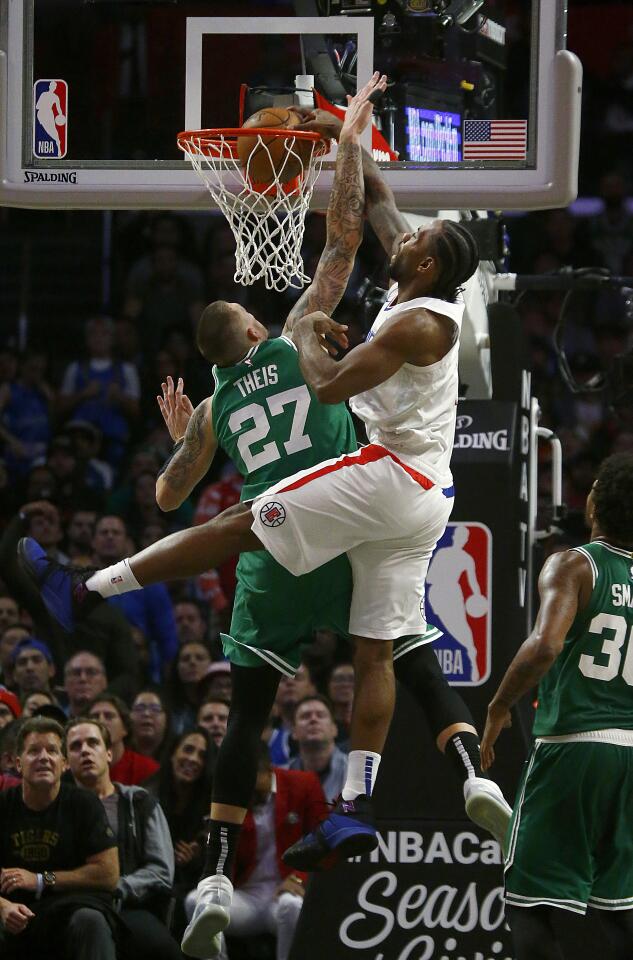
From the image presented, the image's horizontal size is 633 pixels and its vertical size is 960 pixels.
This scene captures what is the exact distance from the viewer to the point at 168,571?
573 centimetres

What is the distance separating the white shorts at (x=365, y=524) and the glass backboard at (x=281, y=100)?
1351 mm

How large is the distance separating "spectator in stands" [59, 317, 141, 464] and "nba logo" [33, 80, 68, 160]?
620 cm

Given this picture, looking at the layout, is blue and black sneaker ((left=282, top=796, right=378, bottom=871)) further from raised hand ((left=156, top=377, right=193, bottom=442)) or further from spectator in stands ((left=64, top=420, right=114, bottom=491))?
spectator in stands ((left=64, top=420, right=114, bottom=491))

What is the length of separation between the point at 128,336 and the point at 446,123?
6.75 m

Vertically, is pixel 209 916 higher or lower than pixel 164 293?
lower

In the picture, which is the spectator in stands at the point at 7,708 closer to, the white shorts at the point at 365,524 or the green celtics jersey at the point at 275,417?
the green celtics jersey at the point at 275,417

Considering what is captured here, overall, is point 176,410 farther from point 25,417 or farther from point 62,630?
point 25,417

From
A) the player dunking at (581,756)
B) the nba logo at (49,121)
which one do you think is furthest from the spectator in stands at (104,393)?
the player dunking at (581,756)

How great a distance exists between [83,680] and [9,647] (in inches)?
33.0

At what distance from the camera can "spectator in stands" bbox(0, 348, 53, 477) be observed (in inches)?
503

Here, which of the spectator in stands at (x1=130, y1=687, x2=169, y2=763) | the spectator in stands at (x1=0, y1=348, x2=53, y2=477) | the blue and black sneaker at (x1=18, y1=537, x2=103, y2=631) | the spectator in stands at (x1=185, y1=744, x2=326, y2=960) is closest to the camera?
the blue and black sneaker at (x1=18, y1=537, x2=103, y2=631)

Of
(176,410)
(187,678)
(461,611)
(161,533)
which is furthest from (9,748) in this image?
(161,533)

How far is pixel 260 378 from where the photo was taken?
233 inches

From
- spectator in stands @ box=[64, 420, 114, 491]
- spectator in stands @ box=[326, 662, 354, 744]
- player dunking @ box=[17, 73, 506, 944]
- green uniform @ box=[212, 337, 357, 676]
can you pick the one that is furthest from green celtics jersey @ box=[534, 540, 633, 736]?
spectator in stands @ box=[64, 420, 114, 491]
